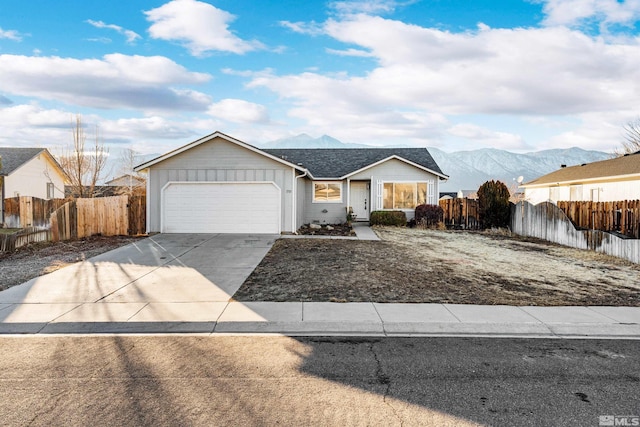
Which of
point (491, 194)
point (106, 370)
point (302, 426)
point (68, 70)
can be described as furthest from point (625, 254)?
point (68, 70)

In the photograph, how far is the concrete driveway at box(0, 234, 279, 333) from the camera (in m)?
5.92

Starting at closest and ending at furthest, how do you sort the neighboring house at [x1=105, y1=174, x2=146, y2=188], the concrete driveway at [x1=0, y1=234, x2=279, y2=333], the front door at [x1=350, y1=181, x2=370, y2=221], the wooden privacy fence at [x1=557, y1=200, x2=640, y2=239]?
the concrete driveway at [x1=0, y1=234, x2=279, y2=333] → the wooden privacy fence at [x1=557, y1=200, x2=640, y2=239] → the front door at [x1=350, y1=181, x2=370, y2=221] → the neighboring house at [x1=105, y1=174, x2=146, y2=188]

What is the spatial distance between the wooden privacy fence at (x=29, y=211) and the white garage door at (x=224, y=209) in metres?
6.13

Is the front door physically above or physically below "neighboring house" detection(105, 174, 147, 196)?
below

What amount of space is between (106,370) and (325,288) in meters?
4.41

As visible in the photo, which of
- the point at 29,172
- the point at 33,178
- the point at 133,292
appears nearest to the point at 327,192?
the point at 133,292

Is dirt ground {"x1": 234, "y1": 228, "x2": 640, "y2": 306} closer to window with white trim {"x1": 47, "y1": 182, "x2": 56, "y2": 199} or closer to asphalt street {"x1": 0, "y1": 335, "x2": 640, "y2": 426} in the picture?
asphalt street {"x1": 0, "y1": 335, "x2": 640, "y2": 426}

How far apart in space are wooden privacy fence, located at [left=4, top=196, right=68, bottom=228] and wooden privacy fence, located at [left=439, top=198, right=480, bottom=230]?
1956cm

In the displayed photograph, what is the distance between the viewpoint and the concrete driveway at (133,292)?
233 inches

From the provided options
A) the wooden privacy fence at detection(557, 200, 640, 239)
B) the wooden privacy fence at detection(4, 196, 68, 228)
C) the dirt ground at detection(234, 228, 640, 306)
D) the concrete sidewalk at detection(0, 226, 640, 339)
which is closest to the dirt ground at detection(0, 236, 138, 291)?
the concrete sidewalk at detection(0, 226, 640, 339)

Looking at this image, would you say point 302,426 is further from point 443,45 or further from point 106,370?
point 443,45

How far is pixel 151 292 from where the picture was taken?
7.64 m

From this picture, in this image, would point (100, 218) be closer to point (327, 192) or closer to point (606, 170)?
point (327, 192)

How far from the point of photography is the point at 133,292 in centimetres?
764
